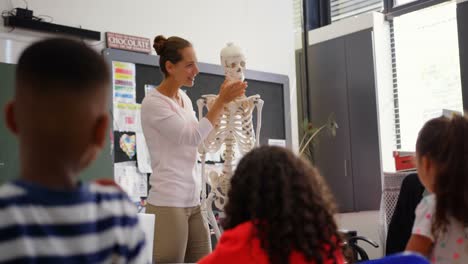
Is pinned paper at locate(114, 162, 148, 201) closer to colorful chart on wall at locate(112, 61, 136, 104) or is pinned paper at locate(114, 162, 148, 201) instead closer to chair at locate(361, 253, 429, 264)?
colorful chart on wall at locate(112, 61, 136, 104)

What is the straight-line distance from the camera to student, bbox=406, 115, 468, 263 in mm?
1616

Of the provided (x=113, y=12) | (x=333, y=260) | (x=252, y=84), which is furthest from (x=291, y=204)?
(x=252, y=84)

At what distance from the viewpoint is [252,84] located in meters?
5.39

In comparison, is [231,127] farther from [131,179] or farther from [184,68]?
[131,179]

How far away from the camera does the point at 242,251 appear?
1.40 m

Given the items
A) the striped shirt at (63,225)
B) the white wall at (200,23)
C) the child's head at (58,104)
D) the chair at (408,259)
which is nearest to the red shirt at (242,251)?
the chair at (408,259)

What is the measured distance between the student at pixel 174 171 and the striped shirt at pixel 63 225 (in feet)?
5.07

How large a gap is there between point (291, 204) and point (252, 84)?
403cm

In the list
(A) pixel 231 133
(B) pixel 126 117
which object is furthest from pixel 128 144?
(A) pixel 231 133

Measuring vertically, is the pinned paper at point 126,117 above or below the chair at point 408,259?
above

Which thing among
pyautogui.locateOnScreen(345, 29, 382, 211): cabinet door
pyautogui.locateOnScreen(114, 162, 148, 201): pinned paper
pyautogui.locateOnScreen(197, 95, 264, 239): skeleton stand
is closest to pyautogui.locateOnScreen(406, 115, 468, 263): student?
pyautogui.locateOnScreen(197, 95, 264, 239): skeleton stand

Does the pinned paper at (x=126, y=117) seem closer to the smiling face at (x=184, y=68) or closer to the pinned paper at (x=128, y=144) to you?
the pinned paper at (x=128, y=144)

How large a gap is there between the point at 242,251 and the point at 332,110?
4662mm

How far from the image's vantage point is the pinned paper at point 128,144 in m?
4.49
